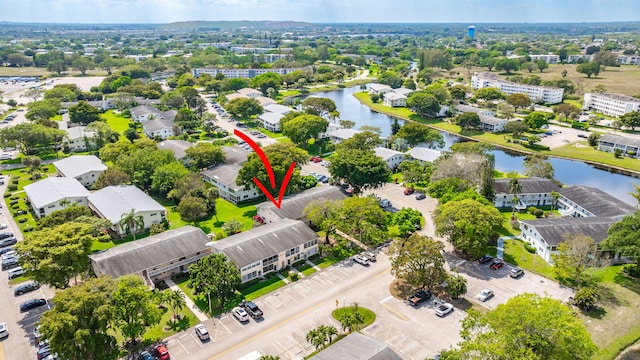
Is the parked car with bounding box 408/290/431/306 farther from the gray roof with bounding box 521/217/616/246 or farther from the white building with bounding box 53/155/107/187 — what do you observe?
the white building with bounding box 53/155/107/187

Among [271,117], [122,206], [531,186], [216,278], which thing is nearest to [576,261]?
[531,186]

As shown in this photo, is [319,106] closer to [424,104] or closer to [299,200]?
[424,104]

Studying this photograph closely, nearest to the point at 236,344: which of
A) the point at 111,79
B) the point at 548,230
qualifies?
the point at 548,230

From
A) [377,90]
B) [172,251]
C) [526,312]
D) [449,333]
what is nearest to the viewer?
[526,312]

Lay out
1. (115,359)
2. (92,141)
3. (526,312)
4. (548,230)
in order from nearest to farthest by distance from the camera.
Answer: (526,312) < (115,359) < (548,230) < (92,141)

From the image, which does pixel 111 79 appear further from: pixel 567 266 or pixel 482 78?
pixel 567 266
